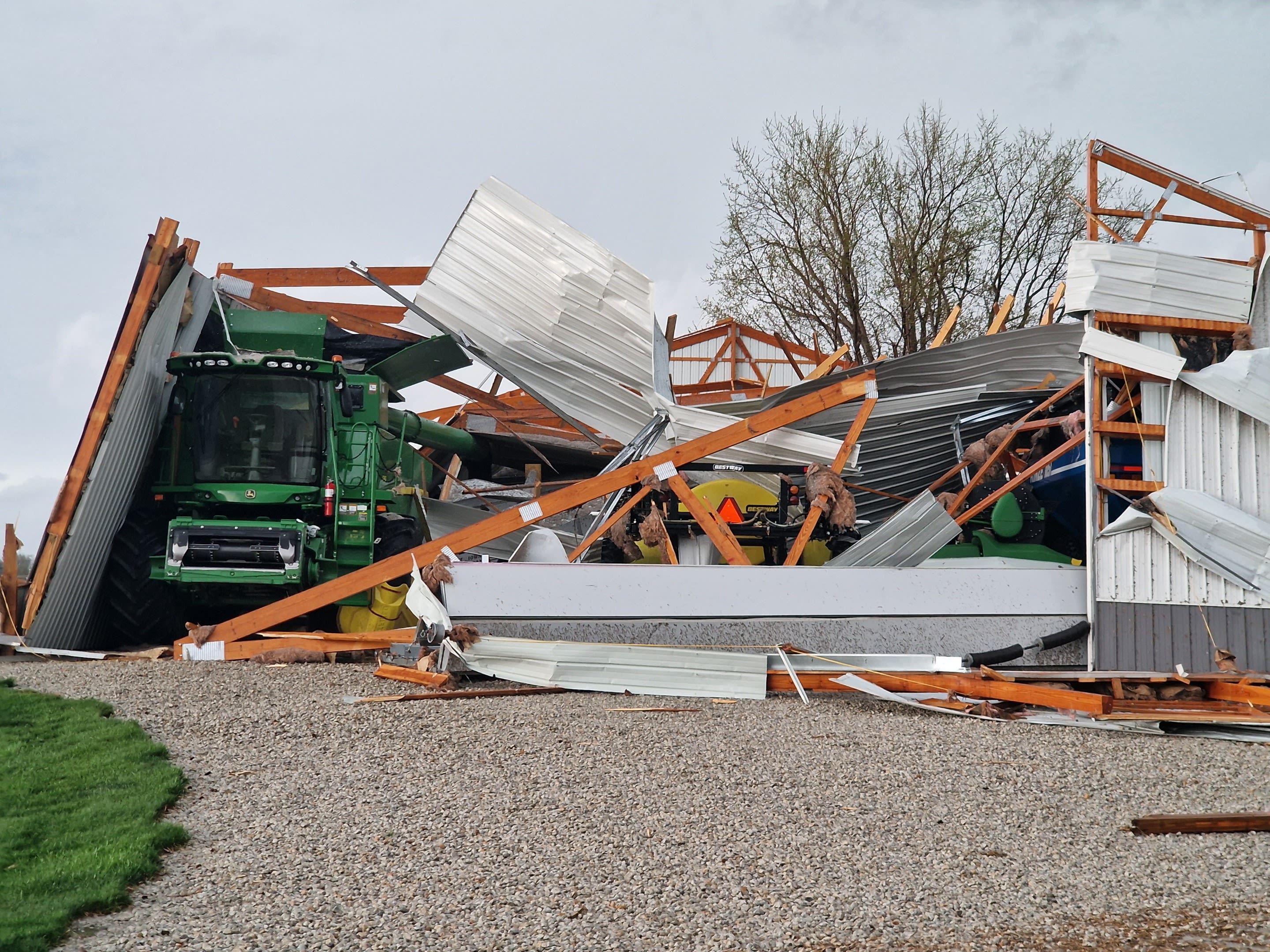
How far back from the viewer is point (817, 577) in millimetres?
9477

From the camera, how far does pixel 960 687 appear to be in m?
8.30

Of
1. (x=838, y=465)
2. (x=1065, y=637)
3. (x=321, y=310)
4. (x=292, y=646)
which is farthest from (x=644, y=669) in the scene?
(x=321, y=310)

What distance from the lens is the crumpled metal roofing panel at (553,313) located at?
42.0 ft

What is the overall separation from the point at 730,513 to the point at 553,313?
3608 mm

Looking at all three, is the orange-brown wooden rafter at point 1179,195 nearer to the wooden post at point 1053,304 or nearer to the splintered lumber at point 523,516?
the wooden post at point 1053,304

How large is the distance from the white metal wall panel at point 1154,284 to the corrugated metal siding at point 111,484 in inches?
369

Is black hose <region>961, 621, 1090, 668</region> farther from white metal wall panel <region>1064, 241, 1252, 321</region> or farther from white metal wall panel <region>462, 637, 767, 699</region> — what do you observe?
white metal wall panel <region>1064, 241, 1252, 321</region>

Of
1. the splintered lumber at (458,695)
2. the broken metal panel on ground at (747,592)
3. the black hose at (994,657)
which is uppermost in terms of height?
the broken metal panel on ground at (747,592)

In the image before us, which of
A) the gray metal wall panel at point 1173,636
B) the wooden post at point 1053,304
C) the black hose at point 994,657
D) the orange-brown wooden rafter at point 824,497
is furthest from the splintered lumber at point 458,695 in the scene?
the wooden post at point 1053,304

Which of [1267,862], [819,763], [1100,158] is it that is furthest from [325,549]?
[1267,862]

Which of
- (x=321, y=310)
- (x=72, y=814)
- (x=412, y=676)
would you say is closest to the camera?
(x=72, y=814)

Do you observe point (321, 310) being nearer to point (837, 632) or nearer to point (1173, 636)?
point (837, 632)

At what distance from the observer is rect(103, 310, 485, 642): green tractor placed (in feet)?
39.3

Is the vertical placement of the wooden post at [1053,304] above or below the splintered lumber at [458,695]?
above
